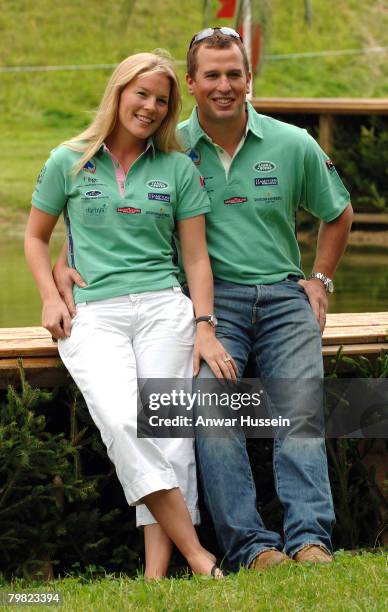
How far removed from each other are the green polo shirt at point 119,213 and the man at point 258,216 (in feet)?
0.38

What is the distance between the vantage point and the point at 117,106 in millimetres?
4344

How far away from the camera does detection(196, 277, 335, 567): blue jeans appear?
12.8ft

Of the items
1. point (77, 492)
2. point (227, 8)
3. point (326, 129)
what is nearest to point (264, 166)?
point (77, 492)

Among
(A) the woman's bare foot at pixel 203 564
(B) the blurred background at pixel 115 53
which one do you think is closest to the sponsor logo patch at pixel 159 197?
(A) the woman's bare foot at pixel 203 564

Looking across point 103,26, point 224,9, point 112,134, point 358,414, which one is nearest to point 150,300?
point 112,134

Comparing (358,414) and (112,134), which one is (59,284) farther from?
(358,414)

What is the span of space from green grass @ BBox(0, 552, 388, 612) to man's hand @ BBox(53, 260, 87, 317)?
0.89 m

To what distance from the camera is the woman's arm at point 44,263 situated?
4213 millimetres

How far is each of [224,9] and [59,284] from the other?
11.8 m

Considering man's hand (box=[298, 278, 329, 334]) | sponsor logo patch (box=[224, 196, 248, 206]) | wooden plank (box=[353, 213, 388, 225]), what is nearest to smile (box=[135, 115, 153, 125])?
sponsor logo patch (box=[224, 196, 248, 206])

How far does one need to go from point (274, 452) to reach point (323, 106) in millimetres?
7449

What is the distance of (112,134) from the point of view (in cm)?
439

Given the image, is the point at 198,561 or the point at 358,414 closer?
the point at 198,561

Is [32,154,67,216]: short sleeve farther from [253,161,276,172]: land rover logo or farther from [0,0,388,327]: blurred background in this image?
[0,0,388,327]: blurred background
